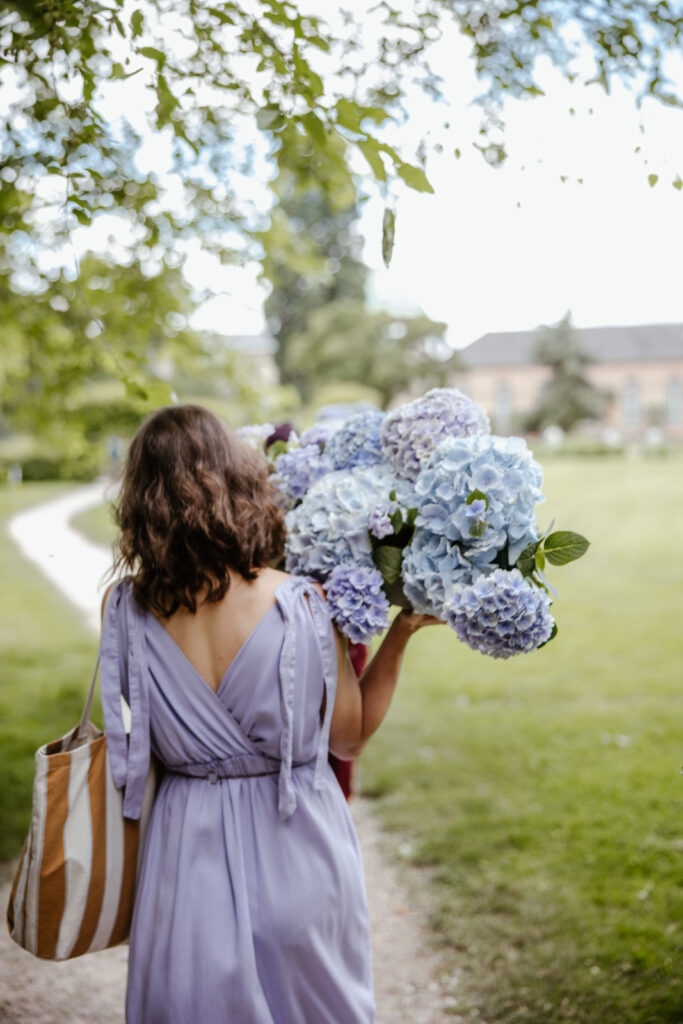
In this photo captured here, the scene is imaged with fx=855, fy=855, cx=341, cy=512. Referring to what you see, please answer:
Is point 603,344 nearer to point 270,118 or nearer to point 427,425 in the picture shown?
point 270,118

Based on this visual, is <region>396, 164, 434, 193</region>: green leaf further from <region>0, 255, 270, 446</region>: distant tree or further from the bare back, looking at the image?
<region>0, 255, 270, 446</region>: distant tree

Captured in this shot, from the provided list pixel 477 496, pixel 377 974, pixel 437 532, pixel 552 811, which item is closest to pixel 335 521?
pixel 437 532

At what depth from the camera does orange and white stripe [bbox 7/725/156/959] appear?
194cm

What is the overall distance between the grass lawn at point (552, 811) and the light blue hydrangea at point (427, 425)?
221 centimetres

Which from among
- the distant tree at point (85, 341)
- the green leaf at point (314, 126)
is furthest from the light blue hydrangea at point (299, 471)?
the distant tree at point (85, 341)

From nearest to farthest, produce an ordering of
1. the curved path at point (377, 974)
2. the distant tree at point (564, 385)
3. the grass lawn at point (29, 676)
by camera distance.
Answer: the curved path at point (377, 974) < the grass lawn at point (29, 676) < the distant tree at point (564, 385)

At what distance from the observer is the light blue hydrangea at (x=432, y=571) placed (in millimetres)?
1788

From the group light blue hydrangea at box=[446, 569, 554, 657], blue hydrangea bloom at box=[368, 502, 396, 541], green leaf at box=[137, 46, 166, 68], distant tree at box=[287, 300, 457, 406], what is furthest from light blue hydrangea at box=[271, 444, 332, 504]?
distant tree at box=[287, 300, 457, 406]

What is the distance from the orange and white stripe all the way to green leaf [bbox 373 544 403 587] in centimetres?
78

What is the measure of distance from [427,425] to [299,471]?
0.42 m

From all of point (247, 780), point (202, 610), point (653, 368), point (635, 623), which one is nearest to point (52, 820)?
point (247, 780)

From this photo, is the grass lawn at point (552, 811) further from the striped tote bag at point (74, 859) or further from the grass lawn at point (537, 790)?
the striped tote bag at point (74, 859)

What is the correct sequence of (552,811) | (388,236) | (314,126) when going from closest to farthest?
1. (388,236)
2. (314,126)
3. (552,811)

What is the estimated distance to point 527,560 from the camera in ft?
5.93
